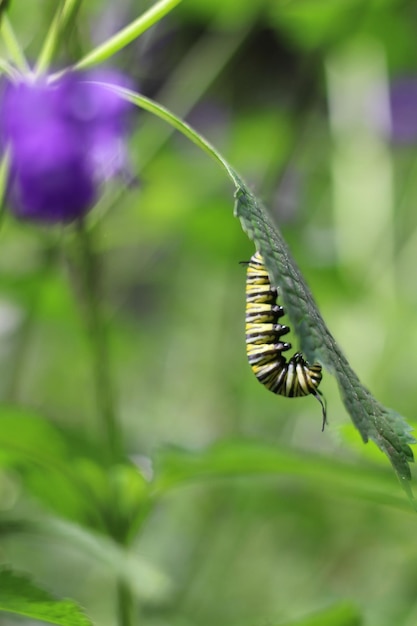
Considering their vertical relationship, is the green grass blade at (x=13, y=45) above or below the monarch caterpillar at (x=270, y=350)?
above

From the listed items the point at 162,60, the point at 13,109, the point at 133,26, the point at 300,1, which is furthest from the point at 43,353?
the point at 133,26

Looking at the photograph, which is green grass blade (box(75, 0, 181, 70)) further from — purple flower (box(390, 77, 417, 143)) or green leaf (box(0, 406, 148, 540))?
purple flower (box(390, 77, 417, 143))

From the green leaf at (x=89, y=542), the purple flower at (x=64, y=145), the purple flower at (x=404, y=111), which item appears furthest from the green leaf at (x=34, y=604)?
the purple flower at (x=404, y=111)

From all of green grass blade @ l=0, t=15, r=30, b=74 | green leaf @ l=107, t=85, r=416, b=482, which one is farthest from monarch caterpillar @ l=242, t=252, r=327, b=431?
green grass blade @ l=0, t=15, r=30, b=74

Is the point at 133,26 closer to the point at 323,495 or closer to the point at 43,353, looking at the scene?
the point at 323,495

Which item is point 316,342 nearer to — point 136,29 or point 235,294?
point 136,29

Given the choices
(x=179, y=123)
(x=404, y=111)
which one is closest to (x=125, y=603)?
(x=179, y=123)

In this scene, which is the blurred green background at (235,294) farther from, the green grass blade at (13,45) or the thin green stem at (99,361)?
the green grass blade at (13,45)

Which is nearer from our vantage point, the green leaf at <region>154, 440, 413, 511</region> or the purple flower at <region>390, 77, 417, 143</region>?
the green leaf at <region>154, 440, 413, 511</region>
